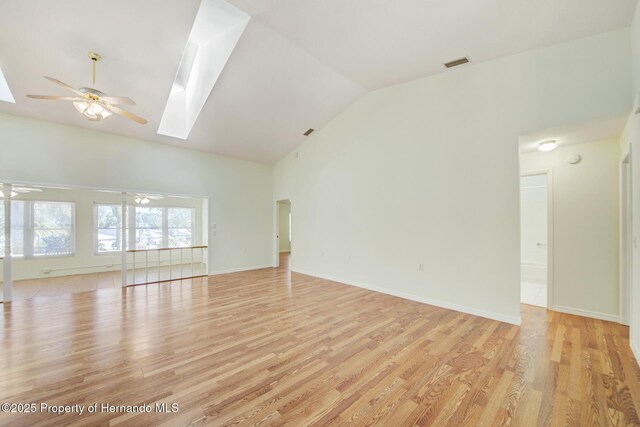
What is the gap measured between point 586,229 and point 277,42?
5.24 meters

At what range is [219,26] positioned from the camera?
3611mm

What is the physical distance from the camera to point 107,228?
737cm

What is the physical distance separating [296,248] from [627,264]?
6037 millimetres

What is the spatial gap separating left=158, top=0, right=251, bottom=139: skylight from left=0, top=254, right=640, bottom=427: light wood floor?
3.80m

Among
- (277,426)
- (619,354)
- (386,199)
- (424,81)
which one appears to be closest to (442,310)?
(619,354)

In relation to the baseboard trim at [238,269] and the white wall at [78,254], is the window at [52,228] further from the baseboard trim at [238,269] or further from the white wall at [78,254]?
the baseboard trim at [238,269]

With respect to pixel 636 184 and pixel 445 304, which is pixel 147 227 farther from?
pixel 636 184

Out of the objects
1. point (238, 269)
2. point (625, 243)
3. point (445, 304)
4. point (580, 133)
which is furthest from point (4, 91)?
point (625, 243)

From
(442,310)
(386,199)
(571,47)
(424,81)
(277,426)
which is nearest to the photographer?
(277,426)

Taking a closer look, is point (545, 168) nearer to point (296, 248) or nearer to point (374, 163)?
point (374, 163)

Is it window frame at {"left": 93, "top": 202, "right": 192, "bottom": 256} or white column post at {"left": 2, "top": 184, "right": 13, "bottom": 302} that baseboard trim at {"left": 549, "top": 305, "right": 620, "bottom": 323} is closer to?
window frame at {"left": 93, "top": 202, "right": 192, "bottom": 256}

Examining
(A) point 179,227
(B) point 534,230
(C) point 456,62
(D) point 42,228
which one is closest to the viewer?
(C) point 456,62

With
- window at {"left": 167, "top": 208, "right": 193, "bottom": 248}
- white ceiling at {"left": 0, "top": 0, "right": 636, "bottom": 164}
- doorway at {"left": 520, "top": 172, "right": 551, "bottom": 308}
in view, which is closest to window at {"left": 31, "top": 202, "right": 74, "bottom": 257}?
window at {"left": 167, "top": 208, "right": 193, "bottom": 248}

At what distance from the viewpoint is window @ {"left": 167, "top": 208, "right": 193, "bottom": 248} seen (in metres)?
8.35
